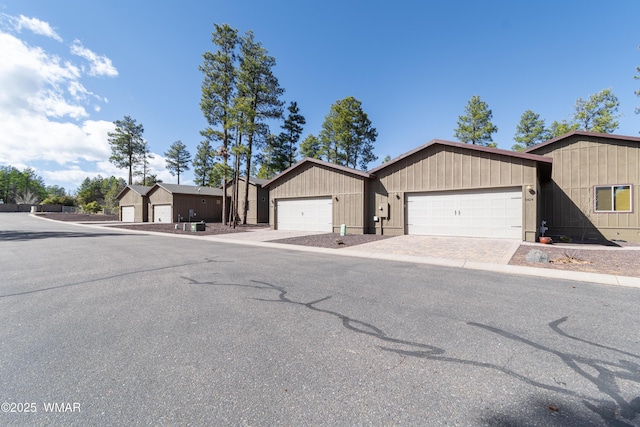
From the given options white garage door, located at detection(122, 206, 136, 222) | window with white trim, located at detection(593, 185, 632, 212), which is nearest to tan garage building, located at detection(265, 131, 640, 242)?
window with white trim, located at detection(593, 185, 632, 212)

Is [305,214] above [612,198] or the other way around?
the other way around

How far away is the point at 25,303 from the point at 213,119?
2174cm

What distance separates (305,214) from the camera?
18.8 m

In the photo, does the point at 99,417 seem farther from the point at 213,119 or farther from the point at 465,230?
the point at 213,119

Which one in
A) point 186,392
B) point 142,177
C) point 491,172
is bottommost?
point 186,392

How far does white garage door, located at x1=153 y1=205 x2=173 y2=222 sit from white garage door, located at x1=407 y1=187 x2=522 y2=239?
2659 centimetres

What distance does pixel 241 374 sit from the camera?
2.43m

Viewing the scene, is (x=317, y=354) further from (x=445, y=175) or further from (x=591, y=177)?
(x=591, y=177)

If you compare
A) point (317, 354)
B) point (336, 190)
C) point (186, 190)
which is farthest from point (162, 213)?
point (317, 354)

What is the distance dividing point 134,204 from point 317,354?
40.0 m

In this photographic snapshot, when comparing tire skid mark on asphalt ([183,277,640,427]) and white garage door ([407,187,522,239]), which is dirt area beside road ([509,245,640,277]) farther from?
tire skid mark on asphalt ([183,277,640,427])

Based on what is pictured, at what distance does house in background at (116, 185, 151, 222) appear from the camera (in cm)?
3400

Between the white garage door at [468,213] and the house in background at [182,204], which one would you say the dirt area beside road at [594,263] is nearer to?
the white garage door at [468,213]

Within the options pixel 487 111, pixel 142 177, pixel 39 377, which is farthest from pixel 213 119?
pixel 142 177
